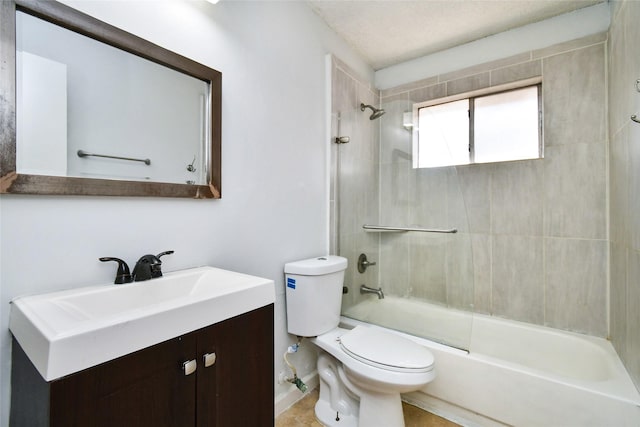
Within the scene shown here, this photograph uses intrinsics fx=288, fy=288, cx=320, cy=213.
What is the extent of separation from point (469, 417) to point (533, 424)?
0.30m

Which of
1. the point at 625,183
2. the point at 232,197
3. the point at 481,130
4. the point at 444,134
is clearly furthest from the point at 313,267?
the point at 481,130

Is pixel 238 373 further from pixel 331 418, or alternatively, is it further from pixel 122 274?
pixel 331 418

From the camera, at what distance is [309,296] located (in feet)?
5.37

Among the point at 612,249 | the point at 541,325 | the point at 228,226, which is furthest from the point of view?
the point at 541,325

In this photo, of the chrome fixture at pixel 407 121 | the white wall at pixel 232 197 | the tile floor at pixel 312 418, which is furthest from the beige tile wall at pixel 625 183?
the white wall at pixel 232 197

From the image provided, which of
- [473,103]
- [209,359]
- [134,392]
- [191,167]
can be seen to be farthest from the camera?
[473,103]

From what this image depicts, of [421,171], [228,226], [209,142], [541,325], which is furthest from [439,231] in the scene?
[209,142]

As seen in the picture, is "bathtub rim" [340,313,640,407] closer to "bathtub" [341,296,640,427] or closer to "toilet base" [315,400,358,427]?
"bathtub" [341,296,640,427]

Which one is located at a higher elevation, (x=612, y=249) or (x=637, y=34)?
(x=637, y=34)

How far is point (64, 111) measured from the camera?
0.93 metres

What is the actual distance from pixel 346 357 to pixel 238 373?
723mm

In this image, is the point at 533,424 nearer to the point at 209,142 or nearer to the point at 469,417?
the point at 469,417

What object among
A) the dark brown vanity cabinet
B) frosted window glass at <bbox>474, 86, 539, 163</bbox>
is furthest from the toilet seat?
frosted window glass at <bbox>474, 86, 539, 163</bbox>

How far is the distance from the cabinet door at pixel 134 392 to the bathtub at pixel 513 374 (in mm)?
1345
